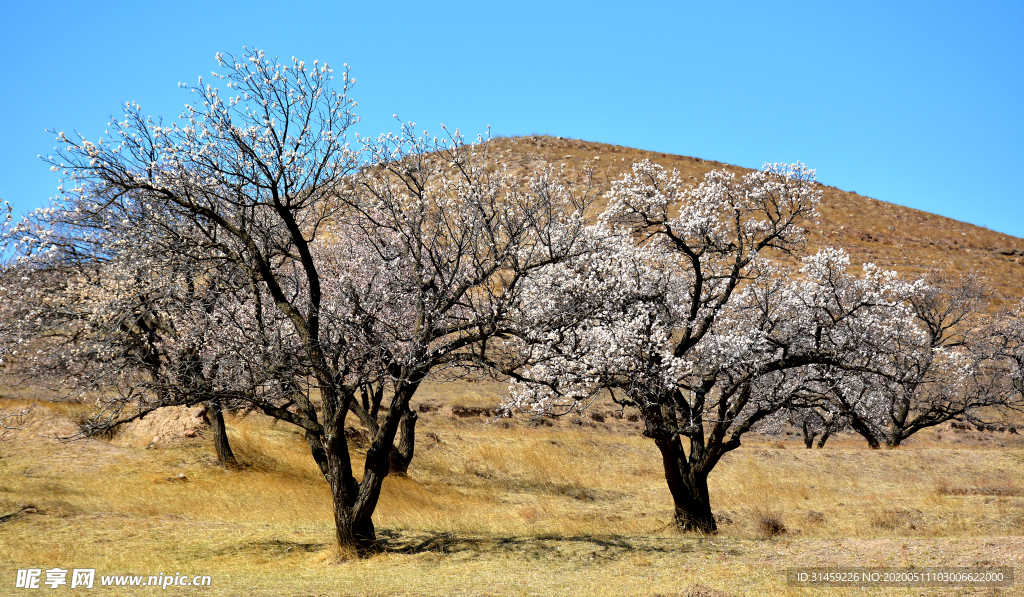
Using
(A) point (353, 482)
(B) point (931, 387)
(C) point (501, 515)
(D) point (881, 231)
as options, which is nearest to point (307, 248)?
(A) point (353, 482)

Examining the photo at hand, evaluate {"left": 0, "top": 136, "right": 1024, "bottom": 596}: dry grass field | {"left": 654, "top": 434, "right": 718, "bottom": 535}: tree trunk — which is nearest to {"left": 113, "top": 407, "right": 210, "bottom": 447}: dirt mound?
{"left": 0, "top": 136, "right": 1024, "bottom": 596}: dry grass field

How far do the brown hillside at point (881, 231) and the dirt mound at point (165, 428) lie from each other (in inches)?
1685

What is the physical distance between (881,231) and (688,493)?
256 feet

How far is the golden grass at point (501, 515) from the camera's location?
11820 millimetres

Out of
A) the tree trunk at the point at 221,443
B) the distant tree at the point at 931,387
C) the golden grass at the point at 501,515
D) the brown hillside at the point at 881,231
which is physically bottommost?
the golden grass at the point at 501,515

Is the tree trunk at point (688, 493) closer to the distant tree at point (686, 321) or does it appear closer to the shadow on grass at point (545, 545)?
the distant tree at point (686, 321)

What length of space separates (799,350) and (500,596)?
35.9ft

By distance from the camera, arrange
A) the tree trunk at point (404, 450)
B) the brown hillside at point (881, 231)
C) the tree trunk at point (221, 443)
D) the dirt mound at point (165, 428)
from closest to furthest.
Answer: the tree trunk at point (221, 443) → the dirt mound at point (165, 428) → the tree trunk at point (404, 450) → the brown hillside at point (881, 231)

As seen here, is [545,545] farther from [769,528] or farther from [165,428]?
[165,428]

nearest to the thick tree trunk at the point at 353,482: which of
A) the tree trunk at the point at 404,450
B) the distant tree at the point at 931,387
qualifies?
the tree trunk at the point at 404,450

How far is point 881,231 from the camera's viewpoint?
8119 cm

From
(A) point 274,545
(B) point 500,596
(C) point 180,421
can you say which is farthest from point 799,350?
(C) point 180,421

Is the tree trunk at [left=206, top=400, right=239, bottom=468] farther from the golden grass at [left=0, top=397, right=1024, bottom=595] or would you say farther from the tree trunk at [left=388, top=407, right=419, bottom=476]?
the tree trunk at [left=388, top=407, right=419, bottom=476]

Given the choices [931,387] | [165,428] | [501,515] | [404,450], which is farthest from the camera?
[931,387]
